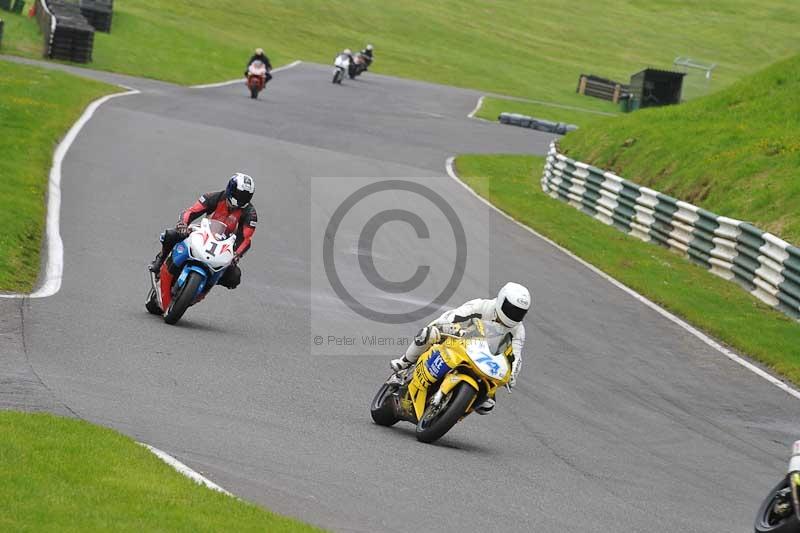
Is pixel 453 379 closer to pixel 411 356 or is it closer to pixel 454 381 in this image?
pixel 454 381

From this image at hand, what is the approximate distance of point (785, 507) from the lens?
336 inches

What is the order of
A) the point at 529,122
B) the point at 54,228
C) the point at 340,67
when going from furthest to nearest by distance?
the point at 340,67 < the point at 529,122 < the point at 54,228

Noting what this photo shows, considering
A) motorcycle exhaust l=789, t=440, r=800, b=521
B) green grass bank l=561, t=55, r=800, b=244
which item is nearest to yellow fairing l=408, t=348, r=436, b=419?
motorcycle exhaust l=789, t=440, r=800, b=521

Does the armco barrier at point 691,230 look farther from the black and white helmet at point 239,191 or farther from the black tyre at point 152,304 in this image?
the black tyre at point 152,304

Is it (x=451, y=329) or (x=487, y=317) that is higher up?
(x=487, y=317)

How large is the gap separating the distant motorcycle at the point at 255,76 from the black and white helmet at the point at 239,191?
96.3 feet

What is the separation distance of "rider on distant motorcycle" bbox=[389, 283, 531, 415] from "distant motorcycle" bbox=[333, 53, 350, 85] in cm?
4512

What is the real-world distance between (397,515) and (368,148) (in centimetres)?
2633

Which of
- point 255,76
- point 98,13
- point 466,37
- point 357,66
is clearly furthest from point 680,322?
point 466,37

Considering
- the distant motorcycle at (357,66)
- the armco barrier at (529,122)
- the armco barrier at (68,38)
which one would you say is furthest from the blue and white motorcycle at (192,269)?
the distant motorcycle at (357,66)

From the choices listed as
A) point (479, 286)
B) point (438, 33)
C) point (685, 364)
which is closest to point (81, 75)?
point (479, 286)

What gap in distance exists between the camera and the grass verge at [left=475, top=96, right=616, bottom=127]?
5585cm

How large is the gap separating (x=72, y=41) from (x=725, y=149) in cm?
2316

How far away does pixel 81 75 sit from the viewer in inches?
1576
